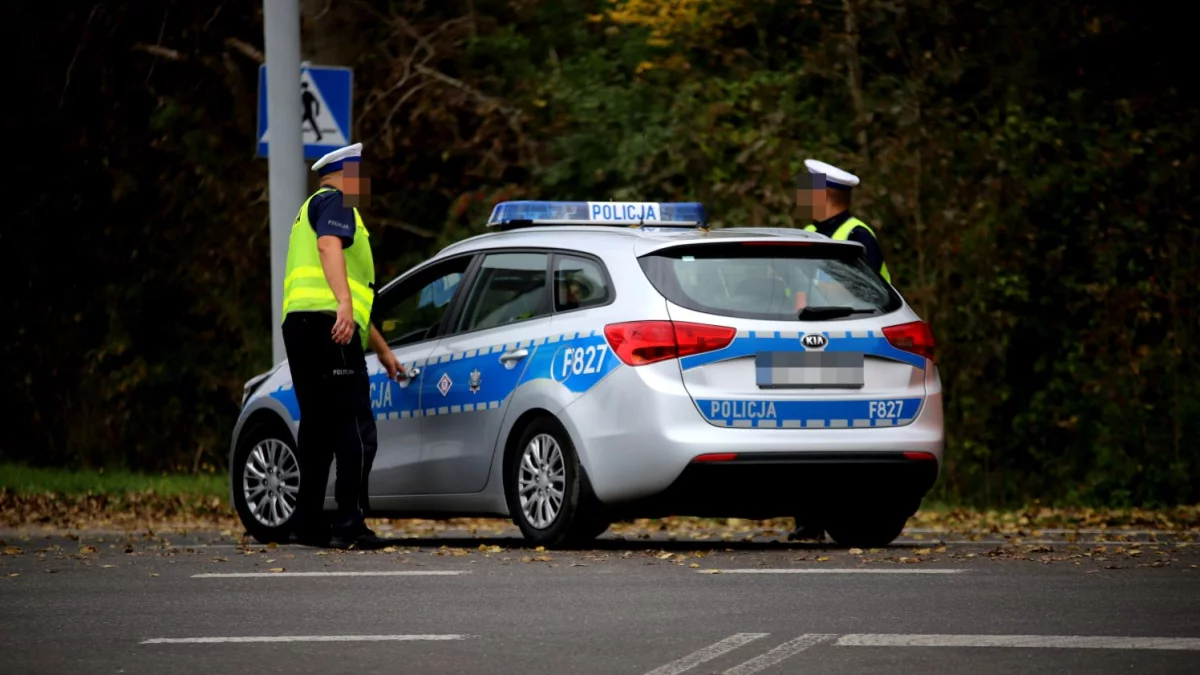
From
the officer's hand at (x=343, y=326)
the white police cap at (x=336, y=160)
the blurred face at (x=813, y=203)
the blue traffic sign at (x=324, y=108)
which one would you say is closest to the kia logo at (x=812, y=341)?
the blurred face at (x=813, y=203)

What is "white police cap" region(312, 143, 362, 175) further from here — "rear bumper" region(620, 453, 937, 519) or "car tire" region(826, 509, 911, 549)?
"car tire" region(826, 509, 911, 549)

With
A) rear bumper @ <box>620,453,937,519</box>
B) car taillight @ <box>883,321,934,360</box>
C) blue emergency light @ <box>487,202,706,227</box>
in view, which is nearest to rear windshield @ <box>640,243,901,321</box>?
car taillight @ <box>883,321,934,360</box>

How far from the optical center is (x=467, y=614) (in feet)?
26.2

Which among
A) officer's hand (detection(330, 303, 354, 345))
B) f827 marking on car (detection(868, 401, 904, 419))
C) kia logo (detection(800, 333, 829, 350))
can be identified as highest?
officer's hand (detection(330, 303, 354, 345))

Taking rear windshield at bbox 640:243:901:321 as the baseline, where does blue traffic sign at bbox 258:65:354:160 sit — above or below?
above

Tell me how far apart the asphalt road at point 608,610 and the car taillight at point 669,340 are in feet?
2.99

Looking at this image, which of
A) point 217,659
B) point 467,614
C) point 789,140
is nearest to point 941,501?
point 789,140

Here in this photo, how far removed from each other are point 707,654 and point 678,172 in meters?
10.4

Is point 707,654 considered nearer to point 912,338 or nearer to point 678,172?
point 912,338

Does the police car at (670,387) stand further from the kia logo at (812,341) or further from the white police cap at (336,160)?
the white police cap at (336,160)

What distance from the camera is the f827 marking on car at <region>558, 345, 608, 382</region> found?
1050 centimetres

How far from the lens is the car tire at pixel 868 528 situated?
11.4 meters

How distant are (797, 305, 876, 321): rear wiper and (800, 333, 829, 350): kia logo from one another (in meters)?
0.09

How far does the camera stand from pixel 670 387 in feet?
33.8
